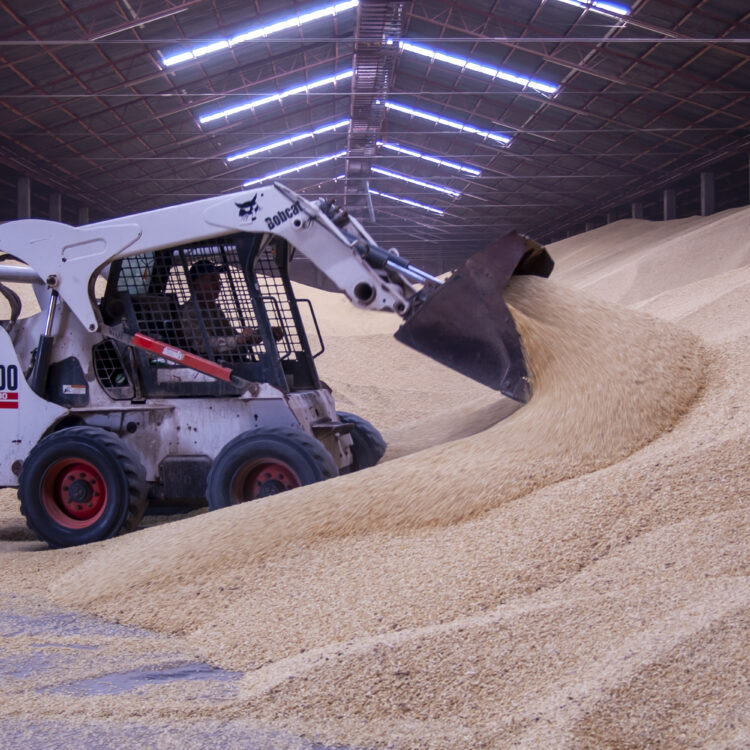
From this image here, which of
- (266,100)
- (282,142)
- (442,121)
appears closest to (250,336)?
(266,100)

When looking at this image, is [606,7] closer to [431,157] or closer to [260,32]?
[260,32]

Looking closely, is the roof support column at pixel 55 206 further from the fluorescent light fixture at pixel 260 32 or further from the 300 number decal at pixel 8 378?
the 300 number decal at pixel 8 378

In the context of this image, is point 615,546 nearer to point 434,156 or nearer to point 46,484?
point 46,484

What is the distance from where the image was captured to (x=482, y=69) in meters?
17.6

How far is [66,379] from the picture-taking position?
229 inches

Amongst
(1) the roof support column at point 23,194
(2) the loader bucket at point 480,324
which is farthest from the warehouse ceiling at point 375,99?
(2) the loader bucket at point 480,324

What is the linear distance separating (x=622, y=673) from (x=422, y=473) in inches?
78.1

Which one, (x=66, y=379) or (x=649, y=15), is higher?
(x=649, y=15)

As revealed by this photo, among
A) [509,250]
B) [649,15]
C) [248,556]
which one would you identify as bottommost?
[248,556]

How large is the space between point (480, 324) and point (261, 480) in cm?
159

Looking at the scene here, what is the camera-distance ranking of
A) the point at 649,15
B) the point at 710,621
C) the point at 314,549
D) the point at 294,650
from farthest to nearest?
the point at 649,15 → the point at 314,549 → the point at 294,650 → the point at 710,621

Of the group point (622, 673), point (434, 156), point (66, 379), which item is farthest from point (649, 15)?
point (622, 673)

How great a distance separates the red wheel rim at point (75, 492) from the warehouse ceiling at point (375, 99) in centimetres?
966

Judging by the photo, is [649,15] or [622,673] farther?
[649,15]
